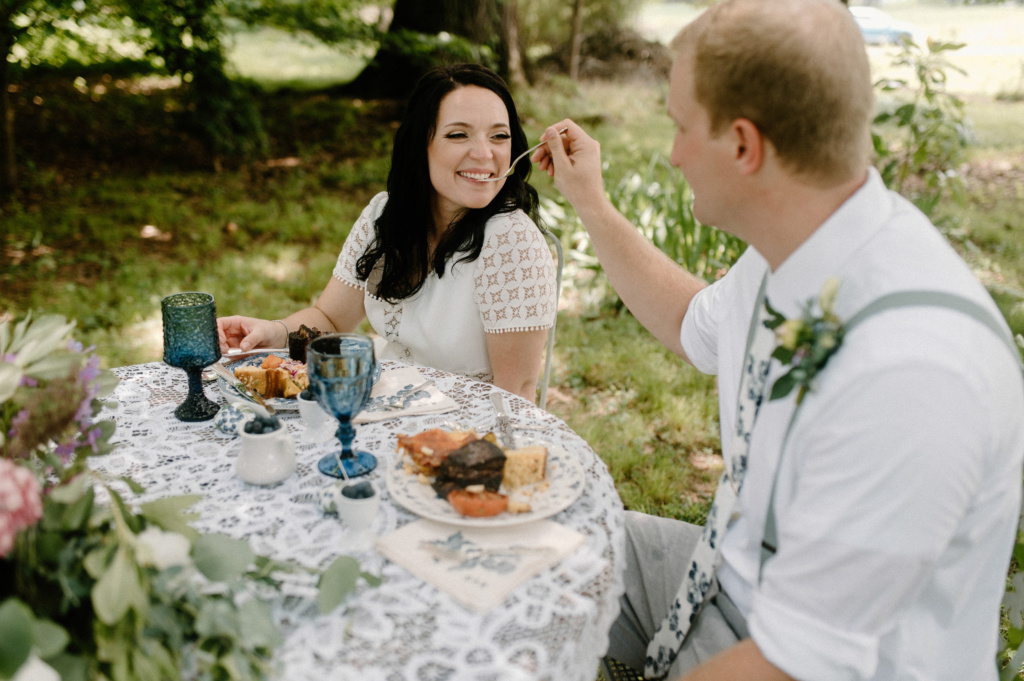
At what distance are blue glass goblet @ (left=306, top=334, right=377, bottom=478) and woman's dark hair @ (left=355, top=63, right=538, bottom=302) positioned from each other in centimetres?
110

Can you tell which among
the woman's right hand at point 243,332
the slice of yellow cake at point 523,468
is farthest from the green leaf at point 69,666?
the woman's right hand at point 243,332

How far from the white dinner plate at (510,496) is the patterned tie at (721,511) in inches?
13.5

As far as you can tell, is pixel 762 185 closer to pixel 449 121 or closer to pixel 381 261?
pixel 449 121

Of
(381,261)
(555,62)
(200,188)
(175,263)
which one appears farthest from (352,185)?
(555,62)

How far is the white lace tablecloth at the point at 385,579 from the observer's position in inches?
42.8

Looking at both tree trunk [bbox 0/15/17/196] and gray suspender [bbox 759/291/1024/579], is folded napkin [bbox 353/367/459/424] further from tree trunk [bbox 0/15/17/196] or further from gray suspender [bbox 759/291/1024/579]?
tree trunk [bbox 0/15/17/196]

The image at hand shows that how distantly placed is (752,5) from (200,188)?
731cm

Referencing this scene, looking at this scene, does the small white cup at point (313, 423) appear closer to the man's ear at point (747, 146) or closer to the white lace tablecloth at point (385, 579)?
the white lace tablecloth at point (385, 579)

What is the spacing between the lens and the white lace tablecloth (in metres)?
1.09

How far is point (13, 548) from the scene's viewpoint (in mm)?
938

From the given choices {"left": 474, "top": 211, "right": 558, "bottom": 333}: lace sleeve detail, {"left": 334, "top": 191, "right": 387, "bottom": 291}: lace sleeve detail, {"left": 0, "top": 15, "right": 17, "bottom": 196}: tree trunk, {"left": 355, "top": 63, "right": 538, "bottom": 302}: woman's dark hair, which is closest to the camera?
{"left": 474, "top": 211, "right": 558, "bottom": 333}: lace sleeve detail

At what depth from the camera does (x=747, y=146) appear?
4.39 ft

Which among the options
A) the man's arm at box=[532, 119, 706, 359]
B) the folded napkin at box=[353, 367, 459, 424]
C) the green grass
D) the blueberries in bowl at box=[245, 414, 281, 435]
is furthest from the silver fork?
the green grass

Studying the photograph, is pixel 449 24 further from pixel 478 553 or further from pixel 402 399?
pixel 478 553
